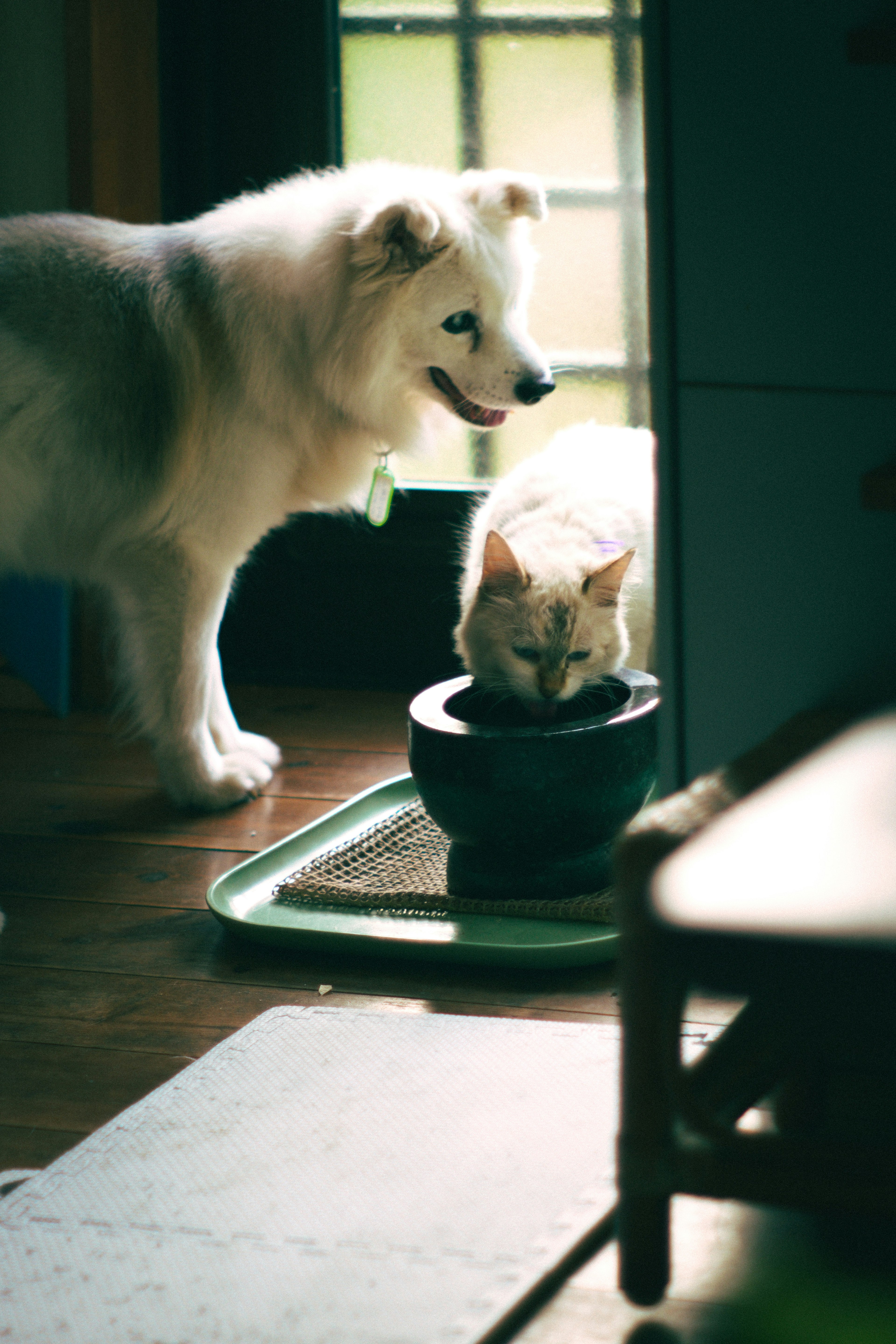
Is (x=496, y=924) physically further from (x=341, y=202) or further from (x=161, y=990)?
(x=341, y=202)

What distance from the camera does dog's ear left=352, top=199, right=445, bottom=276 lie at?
1.66 meters

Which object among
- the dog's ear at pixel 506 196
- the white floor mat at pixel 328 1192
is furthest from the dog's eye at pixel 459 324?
the white floor mat at pixel 328 1192

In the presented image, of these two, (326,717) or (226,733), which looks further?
(326,717)

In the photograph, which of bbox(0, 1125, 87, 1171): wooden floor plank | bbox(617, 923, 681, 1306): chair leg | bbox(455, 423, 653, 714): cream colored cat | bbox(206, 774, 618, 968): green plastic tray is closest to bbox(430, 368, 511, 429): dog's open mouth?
bbox(455, 423, 653, 714): cream colored cat

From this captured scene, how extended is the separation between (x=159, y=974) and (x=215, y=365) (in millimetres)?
835

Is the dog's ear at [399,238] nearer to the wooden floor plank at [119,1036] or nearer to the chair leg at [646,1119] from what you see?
the wooden floor plank at [119,1036]

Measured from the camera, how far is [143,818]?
6.39 feet

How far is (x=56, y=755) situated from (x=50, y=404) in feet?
2.33

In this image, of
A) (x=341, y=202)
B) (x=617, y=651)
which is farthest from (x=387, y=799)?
(x=341, y=202)

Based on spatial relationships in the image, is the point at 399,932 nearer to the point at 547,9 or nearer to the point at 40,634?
the point at 40,634

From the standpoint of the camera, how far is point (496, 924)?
4.81ft

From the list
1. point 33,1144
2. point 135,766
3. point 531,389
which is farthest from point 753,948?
point 135,766

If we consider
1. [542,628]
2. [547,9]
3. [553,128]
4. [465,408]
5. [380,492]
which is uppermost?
[547,9]

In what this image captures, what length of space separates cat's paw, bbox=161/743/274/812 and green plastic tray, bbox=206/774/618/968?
0.98ft
